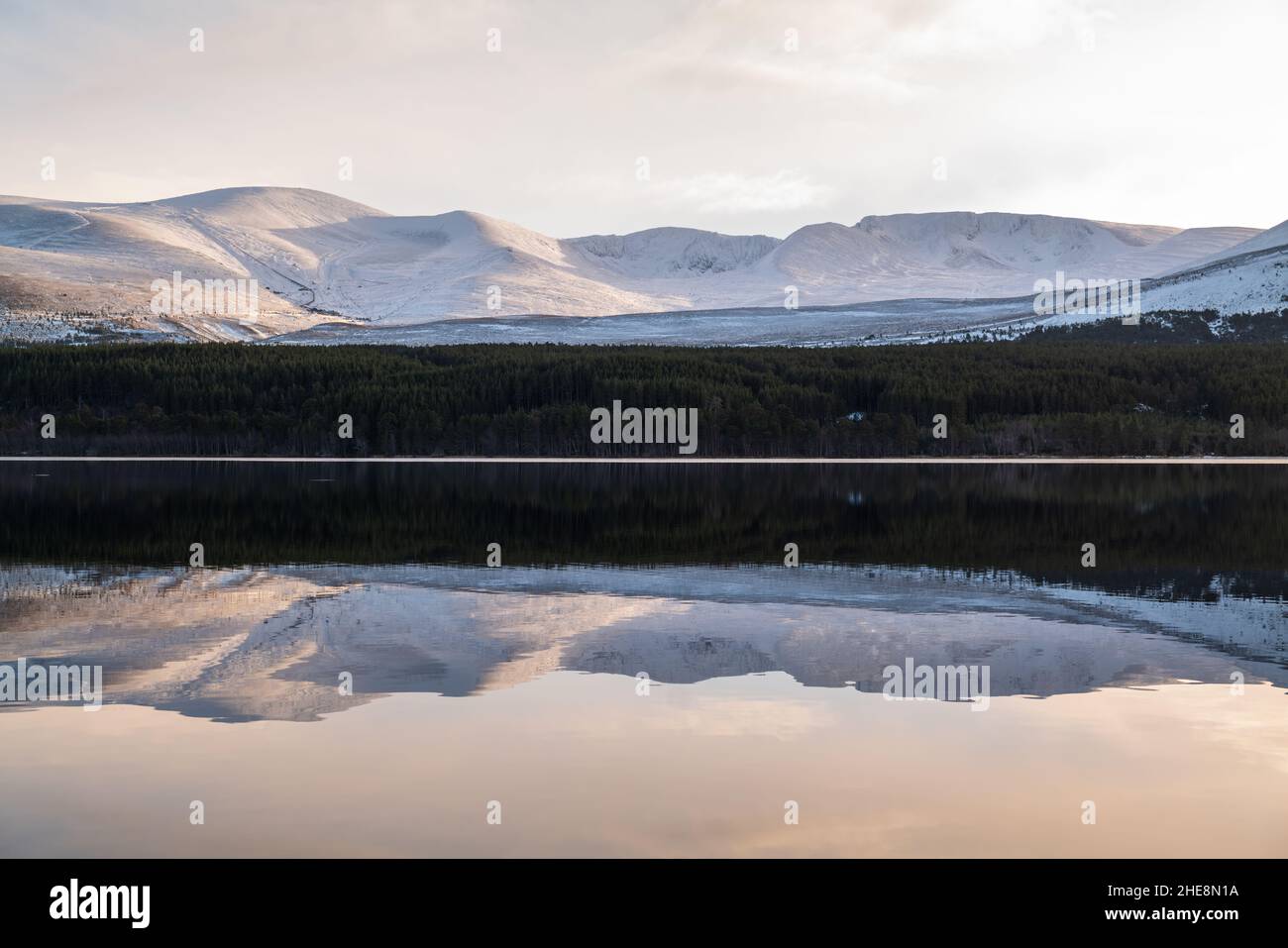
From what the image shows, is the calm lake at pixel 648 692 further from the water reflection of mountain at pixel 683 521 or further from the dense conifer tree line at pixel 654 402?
the dense conifer tree line at pixel 654 402

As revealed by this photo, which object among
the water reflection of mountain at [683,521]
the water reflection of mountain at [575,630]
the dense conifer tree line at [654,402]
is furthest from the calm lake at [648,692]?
the dense conifer tree line at [654,402]

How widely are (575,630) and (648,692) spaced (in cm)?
529

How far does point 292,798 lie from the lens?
42.3 ft

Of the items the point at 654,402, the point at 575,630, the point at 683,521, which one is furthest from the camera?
the point at 654,402

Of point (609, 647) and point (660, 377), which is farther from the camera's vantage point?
point (660, 377)

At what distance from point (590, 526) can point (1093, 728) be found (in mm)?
26772

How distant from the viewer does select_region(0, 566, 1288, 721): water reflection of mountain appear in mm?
18750

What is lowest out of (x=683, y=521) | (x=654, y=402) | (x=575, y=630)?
(x=575, y=630)

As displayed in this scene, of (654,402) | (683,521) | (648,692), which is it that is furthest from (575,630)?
(654,402)

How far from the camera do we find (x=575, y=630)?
902 inches

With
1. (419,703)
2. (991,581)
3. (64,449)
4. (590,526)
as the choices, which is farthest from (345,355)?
(419,703)

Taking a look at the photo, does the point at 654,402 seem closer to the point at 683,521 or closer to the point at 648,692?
the point at 683,521

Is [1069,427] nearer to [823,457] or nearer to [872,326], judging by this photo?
[823,457]

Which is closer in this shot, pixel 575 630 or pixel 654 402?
pixel 575 630
